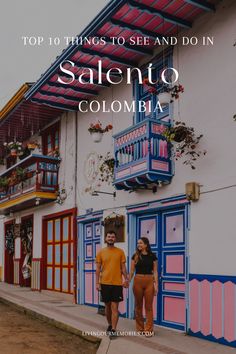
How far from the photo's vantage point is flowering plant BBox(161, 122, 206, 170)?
31.4 feet

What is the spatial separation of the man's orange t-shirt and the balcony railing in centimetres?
169

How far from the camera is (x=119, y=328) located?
32.6ft

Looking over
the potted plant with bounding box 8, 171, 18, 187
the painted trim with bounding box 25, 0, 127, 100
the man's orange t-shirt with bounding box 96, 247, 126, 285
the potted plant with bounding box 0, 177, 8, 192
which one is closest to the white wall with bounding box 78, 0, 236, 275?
the man's orange t-shirt with bounding box 96, 247, 126, 285

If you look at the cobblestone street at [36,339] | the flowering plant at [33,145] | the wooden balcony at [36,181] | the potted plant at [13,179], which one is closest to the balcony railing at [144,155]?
the cobblestone street at [36,339]

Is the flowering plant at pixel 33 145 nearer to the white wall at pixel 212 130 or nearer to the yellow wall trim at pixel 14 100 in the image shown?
the yellow wall trim at pixel 14 100

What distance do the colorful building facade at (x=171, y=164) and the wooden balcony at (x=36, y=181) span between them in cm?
226

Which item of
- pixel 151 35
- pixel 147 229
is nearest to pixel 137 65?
pixel 151 35

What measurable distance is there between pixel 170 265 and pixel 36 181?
6792 mm

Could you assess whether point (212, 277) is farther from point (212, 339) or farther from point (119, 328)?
point (119, 328)

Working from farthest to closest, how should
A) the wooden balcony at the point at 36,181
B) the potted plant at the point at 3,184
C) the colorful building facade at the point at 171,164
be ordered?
the potted plant at the point at 3,184 → the wooden balcony at the point at 36,181 → the colorful building facade at the point at 171,164

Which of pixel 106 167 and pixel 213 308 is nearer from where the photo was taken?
pixel 213 308

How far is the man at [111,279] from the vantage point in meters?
8.98

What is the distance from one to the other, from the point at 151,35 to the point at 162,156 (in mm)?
2511

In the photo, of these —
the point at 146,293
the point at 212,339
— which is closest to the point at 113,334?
the point at 146,293
